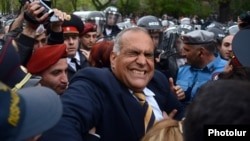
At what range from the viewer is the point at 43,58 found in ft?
12.2

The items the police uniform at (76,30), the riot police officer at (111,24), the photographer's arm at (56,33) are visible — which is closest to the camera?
the photographer's arm at (56,33)

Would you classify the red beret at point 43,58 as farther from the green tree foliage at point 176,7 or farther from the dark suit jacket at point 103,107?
the green tree foliage at point 176,7

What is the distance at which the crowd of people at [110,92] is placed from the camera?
148 centimetres

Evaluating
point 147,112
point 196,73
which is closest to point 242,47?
point 147,112

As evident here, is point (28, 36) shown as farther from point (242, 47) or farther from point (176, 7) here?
point (176, 7)

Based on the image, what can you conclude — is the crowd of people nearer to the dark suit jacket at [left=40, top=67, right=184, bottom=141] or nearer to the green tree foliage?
the dark suit jacket at [left=40, top=67, right=184, bottom=141]

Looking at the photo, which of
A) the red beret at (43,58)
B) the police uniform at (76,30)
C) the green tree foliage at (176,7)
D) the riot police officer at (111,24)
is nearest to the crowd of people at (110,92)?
the red beret at (43,58)

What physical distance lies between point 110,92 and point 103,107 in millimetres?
110

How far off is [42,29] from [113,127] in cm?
196

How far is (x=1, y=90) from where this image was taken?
69.9 inches

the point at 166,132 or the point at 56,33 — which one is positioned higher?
the point at 166,132

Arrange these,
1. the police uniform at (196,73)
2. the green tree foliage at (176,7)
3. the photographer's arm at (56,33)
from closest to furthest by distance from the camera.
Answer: the photographer's arm at (56,33) < the police uniform at (196,73) < the green tree foliage at (176,7)

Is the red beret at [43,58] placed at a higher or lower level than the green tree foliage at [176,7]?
higher

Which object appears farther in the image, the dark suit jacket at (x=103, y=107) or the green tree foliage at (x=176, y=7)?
the green tree foliage at (x=176, y=7)
